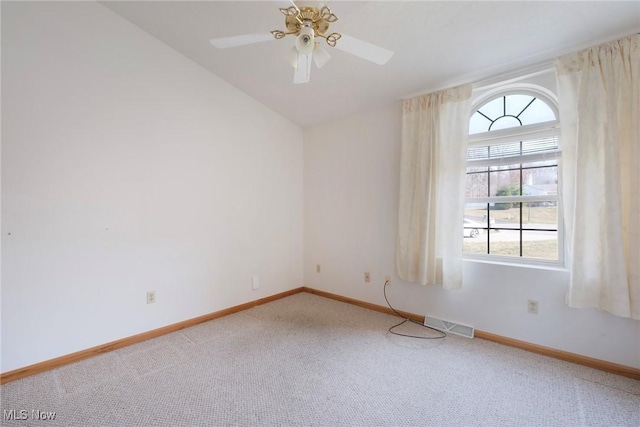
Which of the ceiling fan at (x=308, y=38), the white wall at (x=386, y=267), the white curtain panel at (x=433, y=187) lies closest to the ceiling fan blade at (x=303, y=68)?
the ceiling fan at (x=308, y=38)

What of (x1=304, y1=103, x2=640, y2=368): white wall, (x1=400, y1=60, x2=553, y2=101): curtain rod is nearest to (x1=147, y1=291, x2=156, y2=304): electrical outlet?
(x1=304, y1=103, x2=640, y2=368): white wall

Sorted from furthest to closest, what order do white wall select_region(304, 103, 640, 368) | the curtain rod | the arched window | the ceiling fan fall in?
1. the arched window
2. the curtain rod
3. white wall select_region(304, 103, 640, 368)
4. the ceiling fan

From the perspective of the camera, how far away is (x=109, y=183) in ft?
7.75

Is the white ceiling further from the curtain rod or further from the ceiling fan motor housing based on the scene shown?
the ceiling fan motor housing

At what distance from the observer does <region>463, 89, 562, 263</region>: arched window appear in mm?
2379

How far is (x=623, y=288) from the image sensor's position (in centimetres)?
187

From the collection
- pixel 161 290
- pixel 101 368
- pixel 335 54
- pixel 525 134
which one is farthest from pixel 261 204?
pixel 525 134

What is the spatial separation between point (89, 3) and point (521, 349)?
177 inches

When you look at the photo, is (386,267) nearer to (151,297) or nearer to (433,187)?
(433,187)

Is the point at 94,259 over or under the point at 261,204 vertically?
under

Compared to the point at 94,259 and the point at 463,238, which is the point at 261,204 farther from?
the point at 463,238

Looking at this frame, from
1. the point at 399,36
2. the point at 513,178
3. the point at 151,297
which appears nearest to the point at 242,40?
the point at 399,36

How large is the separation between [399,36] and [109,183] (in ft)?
8.64

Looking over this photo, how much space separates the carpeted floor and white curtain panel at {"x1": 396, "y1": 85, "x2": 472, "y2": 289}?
2.28ft
